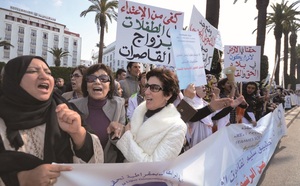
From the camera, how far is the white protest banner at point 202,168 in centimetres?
176

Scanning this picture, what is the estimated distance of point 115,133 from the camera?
6.77 feet

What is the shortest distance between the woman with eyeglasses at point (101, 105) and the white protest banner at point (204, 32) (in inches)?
87.0

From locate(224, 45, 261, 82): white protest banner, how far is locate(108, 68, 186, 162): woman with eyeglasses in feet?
13.2

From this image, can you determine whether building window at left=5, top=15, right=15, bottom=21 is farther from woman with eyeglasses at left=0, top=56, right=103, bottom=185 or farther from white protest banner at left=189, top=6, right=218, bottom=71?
woman with eyeglasses at left=0, top=56, right=103, bottom=185

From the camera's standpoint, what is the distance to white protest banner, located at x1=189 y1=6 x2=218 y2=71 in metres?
4.38

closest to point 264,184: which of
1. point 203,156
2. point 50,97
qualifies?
point 203,156

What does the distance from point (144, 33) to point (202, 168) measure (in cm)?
211

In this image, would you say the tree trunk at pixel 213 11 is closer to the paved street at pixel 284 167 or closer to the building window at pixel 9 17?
the paved street at pixel 284 167

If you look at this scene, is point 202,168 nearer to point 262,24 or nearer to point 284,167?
point 284,167

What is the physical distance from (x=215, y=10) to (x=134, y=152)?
306 inches

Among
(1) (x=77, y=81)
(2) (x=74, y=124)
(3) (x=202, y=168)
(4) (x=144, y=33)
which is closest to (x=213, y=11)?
(4) (x=144, y=33)

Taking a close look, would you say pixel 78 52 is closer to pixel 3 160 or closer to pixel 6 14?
pixel 6 14

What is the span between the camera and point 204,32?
4.60 meters

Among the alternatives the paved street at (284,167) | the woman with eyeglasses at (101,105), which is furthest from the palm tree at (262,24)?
the woman with eyeglasses at (101,105)
